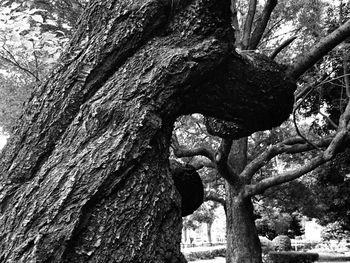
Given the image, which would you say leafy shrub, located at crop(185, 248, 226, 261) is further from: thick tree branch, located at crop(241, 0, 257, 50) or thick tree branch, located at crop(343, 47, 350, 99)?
thick tree branch, located at crop(343, 47, 350, 99)

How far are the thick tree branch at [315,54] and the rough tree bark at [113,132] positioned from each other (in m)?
0.76

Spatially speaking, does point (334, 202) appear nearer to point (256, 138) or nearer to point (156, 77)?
point (256, 138)

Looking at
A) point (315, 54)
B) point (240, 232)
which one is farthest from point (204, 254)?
point (315, 54)

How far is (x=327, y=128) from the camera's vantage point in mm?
13180

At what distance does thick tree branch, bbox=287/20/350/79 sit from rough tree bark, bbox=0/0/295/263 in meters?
0.76

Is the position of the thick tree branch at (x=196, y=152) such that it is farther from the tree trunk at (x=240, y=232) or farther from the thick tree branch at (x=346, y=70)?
the thick tree branch at (x=346, y=70)

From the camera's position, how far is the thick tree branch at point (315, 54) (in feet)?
8.97

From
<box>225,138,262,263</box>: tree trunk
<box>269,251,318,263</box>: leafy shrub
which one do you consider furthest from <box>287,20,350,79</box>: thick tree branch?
<box>269,251,318,263</box>: leafy shrub

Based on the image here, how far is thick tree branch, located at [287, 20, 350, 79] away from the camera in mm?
2733

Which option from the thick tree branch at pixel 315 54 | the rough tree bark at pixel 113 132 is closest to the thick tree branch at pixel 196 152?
the thick tree branch at pixel 315 54

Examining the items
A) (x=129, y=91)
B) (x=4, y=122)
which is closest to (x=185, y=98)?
(x=129, y=91)

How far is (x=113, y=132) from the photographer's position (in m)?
1.65

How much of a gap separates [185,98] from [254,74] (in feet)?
1.74

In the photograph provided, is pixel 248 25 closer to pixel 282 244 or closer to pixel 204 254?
pixel 282 244
